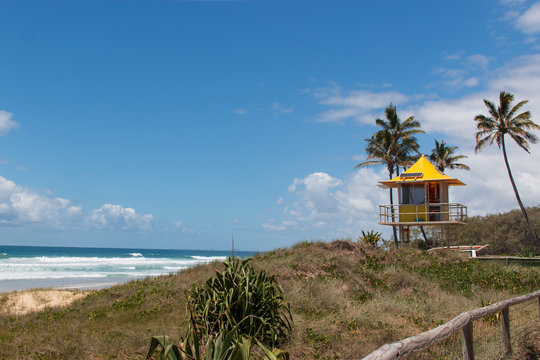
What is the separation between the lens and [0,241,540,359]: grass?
9.50 metres

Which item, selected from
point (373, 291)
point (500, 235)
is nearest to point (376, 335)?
point (373, 291)

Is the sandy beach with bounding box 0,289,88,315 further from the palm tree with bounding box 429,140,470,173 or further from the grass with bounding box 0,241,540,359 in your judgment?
the palm tree with bounding box 429,140,470,173

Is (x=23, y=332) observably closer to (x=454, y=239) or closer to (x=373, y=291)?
(x=373, y=291)

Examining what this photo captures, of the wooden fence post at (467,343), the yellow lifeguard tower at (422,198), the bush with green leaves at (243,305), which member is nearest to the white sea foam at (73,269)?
the yellow lifeguard tower at (422,198)

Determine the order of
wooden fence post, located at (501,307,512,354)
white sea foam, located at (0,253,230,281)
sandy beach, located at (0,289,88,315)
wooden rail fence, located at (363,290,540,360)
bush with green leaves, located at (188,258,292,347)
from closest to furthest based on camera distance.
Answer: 1. wooden rail fence, located at (363,290,540,360)
2. wooden fence post, located at (501,307,512,354)
3. bush with green leaves, located at (188,258,292,347)
4. sandy beach, located at (0,289,88,315)
5. white sea foam, located at (0,253,230,281)

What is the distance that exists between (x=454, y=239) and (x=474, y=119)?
1156 centimetres

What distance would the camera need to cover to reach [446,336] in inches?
198

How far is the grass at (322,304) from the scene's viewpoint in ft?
31.2

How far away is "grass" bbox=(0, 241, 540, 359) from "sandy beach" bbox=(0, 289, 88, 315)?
181cm

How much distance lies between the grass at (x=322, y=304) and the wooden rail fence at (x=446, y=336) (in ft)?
2.55

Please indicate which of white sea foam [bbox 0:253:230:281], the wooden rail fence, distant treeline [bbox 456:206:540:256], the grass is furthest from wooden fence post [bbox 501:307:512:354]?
distant treeline [bbox 456:206:540:256]

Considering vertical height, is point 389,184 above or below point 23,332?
above

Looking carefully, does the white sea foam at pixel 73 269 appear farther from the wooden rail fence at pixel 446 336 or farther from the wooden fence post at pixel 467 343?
the wooden fence post at pixel 467 343

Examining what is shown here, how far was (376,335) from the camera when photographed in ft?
30.5
